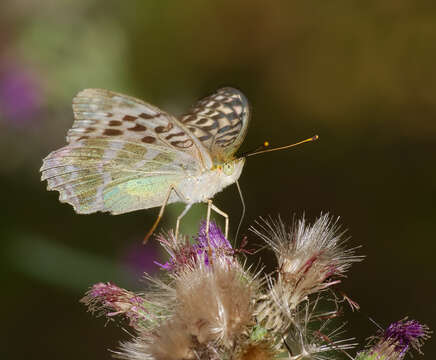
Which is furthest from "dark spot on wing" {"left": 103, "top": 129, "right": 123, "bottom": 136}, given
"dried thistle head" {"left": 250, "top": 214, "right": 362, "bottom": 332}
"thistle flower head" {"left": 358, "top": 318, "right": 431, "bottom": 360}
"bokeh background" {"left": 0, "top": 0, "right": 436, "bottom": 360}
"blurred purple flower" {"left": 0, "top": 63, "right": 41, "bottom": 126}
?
"blurred purple flower" {"left": 0, "top": 63, "right": 41, "bottom": 126}

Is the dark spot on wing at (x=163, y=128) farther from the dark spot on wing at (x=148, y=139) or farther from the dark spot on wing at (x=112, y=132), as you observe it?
the dark spot on wing at (x=112, y=132)

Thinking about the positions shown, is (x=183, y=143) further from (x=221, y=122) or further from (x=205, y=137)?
(x=221, y=122)

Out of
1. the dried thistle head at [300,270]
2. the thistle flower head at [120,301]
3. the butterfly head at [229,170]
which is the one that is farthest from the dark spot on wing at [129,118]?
the dried thistle head at [300,270]

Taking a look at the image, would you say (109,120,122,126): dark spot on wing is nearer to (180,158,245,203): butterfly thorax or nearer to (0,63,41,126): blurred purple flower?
(180,158,245,203): butterfly thorax

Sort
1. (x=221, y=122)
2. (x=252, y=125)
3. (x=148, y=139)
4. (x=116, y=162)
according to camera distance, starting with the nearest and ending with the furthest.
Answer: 1. (x=148, y=139)
2. (x=116, y=162)
3. (x=221, y=122)
4. (x=252, y=125)

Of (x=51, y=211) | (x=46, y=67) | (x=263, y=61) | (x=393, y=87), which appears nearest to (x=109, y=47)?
(x=46, y=67)

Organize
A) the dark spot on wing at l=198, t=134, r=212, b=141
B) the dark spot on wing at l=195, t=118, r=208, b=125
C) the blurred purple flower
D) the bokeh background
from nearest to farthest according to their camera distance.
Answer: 1. the dark spot on wing at l=198, t=134, r=212, b=141
2. the dark spot on wing at l=195, t=118, r=208, b=125
3. the bokeh background
4. the blurred purple flower

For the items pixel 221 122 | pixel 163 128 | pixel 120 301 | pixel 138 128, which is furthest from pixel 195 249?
pixel 221 122
